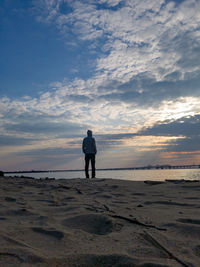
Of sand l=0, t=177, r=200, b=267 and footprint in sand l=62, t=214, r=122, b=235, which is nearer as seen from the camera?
sand l=0, t=177, r=200, b=267

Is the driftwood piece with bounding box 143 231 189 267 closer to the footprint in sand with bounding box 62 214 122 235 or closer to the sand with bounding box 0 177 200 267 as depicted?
the sand with bounding box 0 177 200 267

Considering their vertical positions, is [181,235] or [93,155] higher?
[93,155]

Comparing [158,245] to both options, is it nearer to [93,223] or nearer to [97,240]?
[97,240]

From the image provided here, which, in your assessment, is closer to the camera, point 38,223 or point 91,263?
point 91,263

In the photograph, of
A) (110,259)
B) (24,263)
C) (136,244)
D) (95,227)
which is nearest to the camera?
(24,263)

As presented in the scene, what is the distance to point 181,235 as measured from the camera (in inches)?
70.2

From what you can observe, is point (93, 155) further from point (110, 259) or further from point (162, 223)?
point (110, 259)

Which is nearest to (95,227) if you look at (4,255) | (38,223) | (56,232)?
(56,232)

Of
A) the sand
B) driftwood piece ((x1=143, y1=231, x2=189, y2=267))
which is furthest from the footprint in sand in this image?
driftwood piece ((x1=143, y1=231, x2=189, y2=267))

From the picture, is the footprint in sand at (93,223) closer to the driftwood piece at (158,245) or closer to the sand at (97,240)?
the sand at (97,240)

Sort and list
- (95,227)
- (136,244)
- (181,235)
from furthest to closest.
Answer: (95,227), (181,235), (136,244)

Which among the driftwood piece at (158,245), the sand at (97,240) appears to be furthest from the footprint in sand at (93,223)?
the driftwood piece at (158,245)

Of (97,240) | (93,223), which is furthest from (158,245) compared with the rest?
(93,223)

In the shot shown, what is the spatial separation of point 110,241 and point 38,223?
0.83 metres
